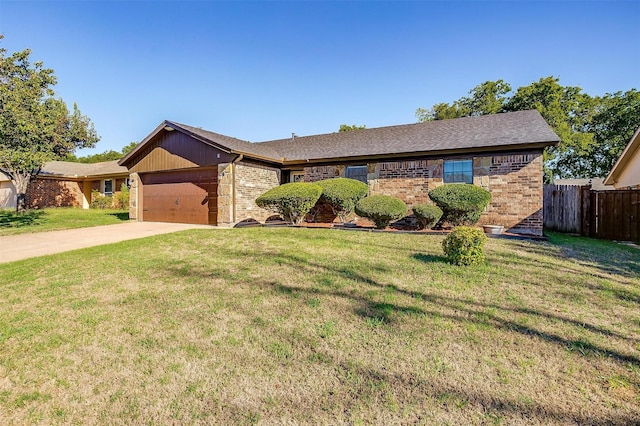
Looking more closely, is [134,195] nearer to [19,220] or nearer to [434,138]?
[19,220]

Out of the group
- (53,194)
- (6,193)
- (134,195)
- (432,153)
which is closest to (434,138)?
(432,153)

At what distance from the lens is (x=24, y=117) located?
1463 cm

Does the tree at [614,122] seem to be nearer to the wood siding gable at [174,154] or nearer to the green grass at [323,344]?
the green grass at [323,344]

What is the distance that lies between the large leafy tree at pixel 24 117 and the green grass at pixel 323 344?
41.9 ft

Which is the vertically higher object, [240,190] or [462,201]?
[240,190]

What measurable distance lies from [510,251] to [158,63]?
1509cm

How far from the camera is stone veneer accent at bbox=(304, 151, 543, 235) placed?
10.4 m

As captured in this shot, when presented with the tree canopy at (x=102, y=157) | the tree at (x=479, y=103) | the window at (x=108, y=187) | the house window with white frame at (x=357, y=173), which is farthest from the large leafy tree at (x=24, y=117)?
the tree at (x=479, y=103)

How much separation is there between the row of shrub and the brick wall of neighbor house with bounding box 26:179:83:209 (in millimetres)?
21803

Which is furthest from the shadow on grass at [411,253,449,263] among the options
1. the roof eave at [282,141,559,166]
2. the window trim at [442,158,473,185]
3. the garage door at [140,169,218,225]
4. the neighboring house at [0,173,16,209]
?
the neighboring house at [0,173,16,209]

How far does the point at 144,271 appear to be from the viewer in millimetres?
5562

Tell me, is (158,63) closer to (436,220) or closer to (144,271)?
(144,271)

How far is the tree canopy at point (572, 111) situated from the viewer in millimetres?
22672

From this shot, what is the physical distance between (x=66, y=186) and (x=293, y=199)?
76.3 feet
